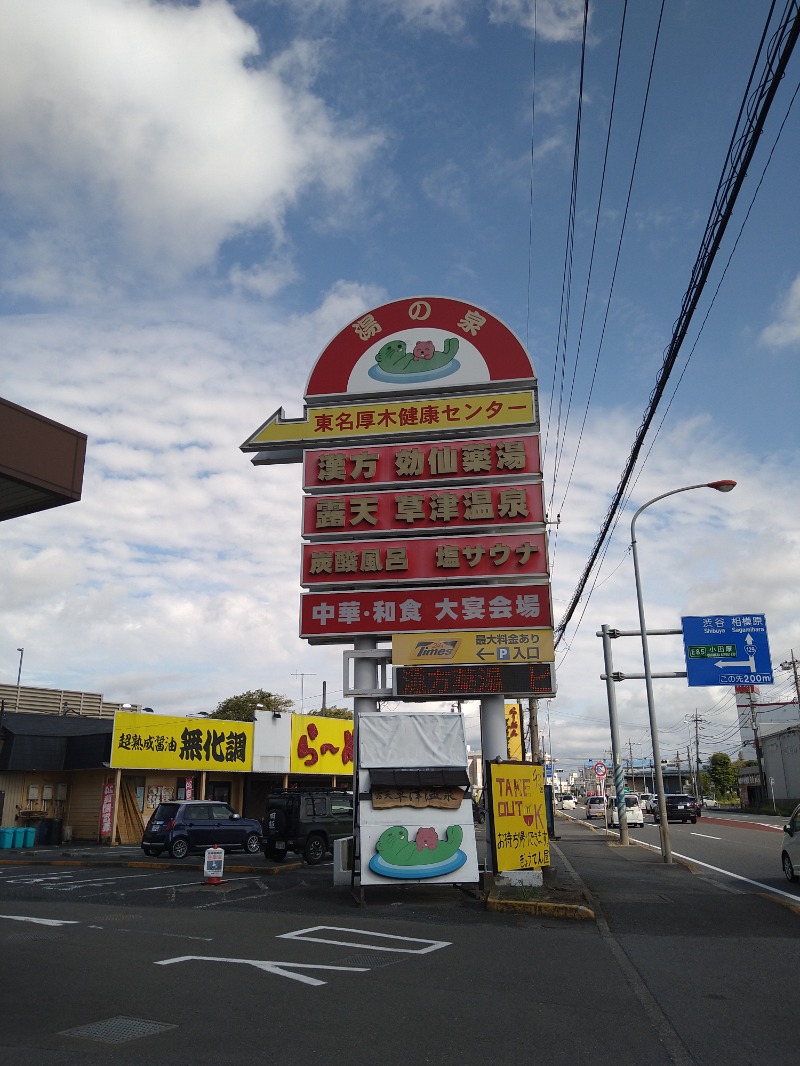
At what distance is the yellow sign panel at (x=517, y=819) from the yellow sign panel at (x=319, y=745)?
22541 millimetres

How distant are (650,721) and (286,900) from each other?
13529mm

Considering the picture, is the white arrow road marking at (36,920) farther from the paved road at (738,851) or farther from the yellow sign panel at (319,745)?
the yellow sign panel at (319,745)

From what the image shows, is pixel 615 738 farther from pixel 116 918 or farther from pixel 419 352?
pixel 116 918

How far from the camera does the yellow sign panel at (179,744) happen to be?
97.6ft

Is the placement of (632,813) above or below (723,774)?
below

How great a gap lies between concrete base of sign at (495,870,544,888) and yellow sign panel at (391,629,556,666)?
170 inches

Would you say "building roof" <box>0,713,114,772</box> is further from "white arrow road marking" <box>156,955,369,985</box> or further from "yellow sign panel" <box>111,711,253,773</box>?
"white arrow road marking" <box>156,955,369,985</box>

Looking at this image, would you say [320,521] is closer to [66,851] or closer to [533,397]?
[533,397]

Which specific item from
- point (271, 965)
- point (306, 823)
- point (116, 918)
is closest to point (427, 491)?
point (306, 823)

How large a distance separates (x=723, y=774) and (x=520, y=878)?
9322 centimetres

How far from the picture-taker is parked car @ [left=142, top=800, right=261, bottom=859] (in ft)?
77.6

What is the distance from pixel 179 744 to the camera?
104 feet

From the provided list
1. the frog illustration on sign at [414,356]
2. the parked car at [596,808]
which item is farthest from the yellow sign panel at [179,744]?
the parked car at [596,808]

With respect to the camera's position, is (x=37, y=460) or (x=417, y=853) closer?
(x=37, y=460)
